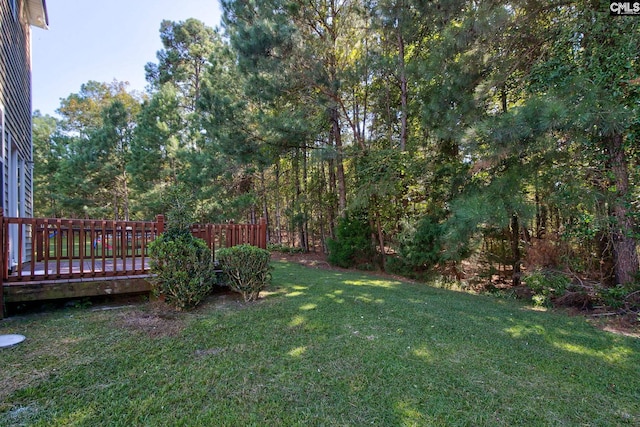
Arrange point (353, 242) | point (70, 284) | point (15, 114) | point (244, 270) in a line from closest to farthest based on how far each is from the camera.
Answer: point (70, 284) → point (244, 270) → point (15, 114) → point (353, 242)

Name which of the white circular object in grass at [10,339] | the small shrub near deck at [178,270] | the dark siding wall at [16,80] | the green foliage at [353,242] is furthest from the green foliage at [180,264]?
the green foliage at [353,242]

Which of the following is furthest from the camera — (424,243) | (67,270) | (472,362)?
(424,243)

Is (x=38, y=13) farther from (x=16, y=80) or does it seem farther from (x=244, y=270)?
(x=244, y=270)

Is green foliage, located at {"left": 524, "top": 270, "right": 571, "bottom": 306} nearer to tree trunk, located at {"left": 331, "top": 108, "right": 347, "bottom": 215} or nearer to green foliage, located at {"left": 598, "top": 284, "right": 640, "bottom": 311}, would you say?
green foliage, located at {"left": 598, "top": 284, "right": 640, "bottom": 311}

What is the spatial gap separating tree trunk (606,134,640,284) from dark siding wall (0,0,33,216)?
361 inches

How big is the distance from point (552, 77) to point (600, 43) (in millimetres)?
728

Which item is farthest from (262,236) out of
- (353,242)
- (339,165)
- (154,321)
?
(339,165)

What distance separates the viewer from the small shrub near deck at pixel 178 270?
400 centimetres

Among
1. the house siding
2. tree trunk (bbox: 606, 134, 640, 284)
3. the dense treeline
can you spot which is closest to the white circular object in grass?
the house siding

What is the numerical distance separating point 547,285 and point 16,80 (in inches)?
406

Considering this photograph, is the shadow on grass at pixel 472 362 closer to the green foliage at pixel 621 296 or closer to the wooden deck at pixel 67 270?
the green foliage at pixel 621 296

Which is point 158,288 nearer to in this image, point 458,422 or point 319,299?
point 319,299

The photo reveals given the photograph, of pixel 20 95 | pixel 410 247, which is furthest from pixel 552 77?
pixel 20 95

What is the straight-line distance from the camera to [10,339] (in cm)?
297
